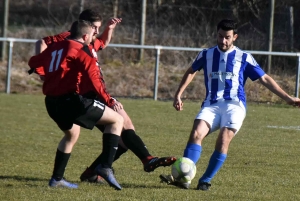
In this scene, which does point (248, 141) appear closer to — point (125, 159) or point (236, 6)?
point (125, 159)

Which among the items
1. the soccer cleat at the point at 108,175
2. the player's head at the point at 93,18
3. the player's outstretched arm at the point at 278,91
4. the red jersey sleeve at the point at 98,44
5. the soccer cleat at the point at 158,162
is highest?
the player's head at the point at 93,18

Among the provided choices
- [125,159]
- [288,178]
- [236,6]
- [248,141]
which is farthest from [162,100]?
[288,178]

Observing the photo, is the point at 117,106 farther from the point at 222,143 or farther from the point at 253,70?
the point at 253,70

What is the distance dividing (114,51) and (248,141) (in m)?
9.19

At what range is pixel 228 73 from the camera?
21.3 feet

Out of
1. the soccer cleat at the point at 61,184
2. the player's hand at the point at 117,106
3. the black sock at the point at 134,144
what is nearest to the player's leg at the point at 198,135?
the black sock at the point at 134,144

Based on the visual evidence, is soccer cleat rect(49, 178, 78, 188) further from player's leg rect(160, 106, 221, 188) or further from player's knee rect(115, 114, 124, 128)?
player's leg rect(160, 106, 221, 188)

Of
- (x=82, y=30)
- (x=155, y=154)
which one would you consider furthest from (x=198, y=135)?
(x=155, y=154)

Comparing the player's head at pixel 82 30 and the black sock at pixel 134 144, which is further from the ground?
the player's head at pixel 82 30

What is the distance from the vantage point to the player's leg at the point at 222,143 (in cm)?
619

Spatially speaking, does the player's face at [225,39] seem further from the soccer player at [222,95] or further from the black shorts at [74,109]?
the black shorts at [74,109]

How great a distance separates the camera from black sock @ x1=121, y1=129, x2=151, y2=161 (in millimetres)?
6459

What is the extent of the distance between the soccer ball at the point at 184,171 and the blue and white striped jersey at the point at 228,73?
661 mm

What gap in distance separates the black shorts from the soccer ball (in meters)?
0.81
